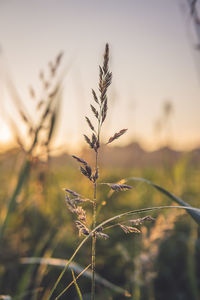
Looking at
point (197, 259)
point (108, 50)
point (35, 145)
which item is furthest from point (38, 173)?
point (197, 259)

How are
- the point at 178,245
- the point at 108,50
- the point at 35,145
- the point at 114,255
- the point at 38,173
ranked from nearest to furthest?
1. the point at 108,50
2. the point at 35,145
3. the point at 38,173
4. the point at 114,255
5. the point at 178,245

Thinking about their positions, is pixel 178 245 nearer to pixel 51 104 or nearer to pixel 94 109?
pixel 51 104

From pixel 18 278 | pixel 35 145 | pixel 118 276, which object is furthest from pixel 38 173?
pixel 118 276

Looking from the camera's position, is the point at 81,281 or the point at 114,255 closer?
the point at 81,281

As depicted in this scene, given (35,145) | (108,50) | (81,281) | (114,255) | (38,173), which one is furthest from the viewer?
(114,255)

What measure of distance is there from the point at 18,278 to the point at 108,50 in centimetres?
192

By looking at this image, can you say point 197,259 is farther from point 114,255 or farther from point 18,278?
point 18,278

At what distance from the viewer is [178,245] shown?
8.25 ft

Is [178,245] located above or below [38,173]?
below

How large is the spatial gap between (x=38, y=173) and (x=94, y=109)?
1.32m

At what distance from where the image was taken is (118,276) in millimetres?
2049

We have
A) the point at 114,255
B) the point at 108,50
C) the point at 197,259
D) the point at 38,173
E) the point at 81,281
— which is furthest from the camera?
the point at 197,259

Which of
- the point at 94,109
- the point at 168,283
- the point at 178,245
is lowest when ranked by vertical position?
the point at 168,283

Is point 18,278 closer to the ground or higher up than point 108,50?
closer to the ground
